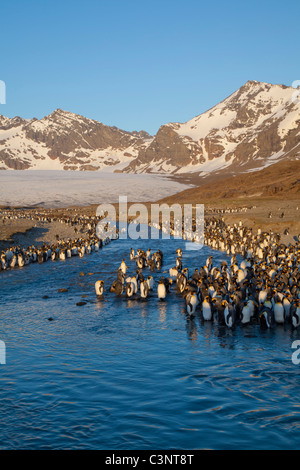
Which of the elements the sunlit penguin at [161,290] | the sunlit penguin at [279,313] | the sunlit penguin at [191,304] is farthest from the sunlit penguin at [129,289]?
the sunlit penguin at [279,313]

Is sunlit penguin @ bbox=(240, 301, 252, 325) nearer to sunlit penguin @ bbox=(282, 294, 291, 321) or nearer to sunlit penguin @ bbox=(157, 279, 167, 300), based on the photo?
sunlit penguin @ bbox=(282, 294, 291, 321)

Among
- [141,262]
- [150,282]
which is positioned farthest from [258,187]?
[150,282]

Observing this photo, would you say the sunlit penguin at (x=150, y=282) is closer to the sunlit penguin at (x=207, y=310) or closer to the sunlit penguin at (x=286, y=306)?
the sunlit penguin at (x=207, y=310)

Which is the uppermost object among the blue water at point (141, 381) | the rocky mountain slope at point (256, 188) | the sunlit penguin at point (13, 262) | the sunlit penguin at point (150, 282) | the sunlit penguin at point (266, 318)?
the rocky mountain slope at point (256, 188)

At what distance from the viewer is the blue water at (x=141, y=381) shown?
846 centimetres

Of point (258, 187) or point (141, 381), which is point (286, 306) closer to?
point (141, 381)

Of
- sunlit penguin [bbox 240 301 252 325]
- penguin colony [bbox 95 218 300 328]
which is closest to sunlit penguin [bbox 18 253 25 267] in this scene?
penguin colony [bbox 95 218 300 328]

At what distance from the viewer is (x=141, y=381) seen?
10.7 m

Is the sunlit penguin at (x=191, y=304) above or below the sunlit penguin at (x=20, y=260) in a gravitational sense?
below

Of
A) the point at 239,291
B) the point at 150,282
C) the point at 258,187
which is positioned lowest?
the point at 150,282

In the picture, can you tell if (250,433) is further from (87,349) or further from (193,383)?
(87,349)

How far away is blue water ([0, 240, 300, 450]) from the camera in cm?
846

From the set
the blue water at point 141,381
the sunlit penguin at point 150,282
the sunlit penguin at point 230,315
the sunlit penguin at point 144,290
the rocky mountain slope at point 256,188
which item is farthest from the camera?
the rocky mountain slope at point 256,188
